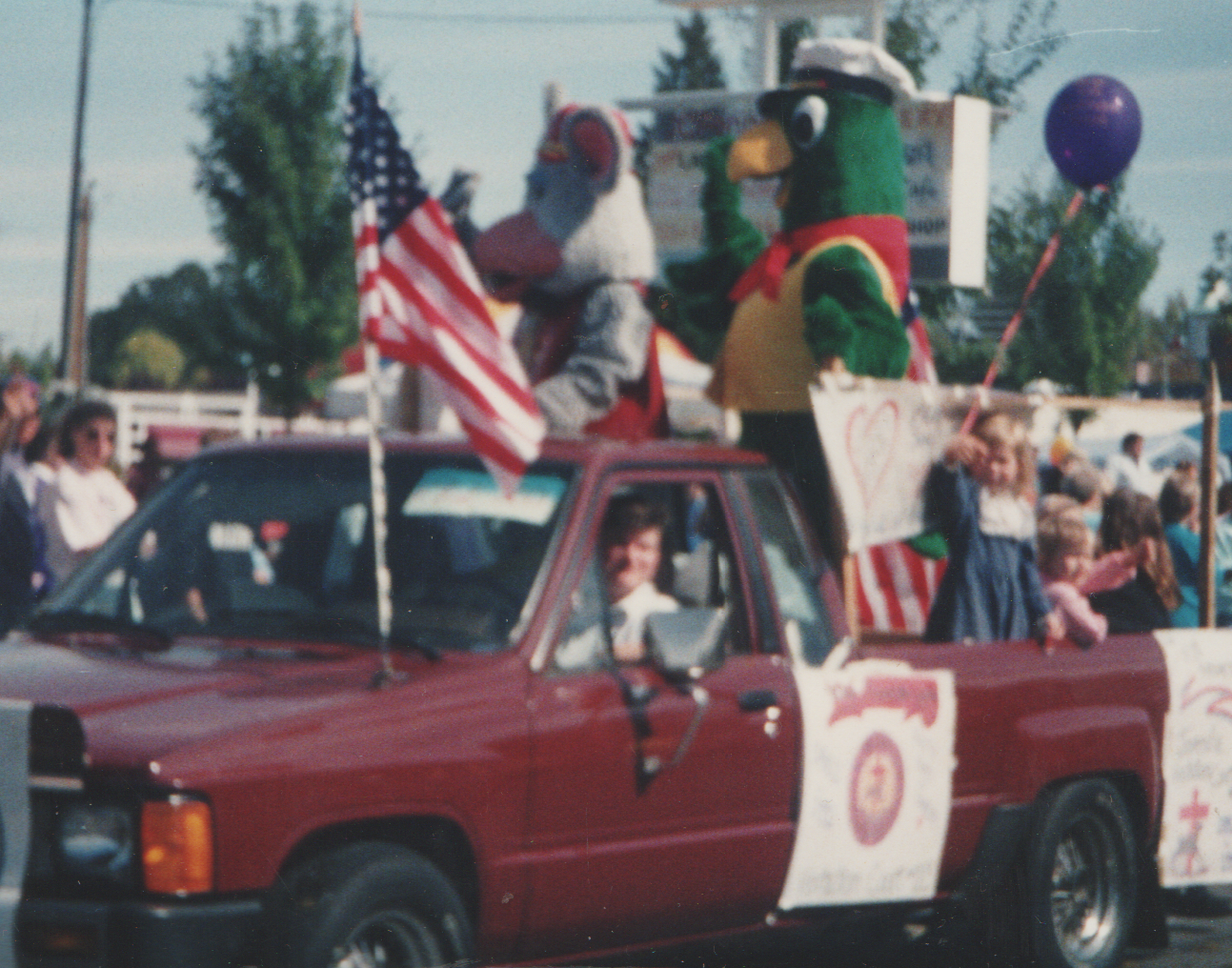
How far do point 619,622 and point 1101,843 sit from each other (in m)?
2.22

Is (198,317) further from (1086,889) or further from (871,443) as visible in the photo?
(1086,889)

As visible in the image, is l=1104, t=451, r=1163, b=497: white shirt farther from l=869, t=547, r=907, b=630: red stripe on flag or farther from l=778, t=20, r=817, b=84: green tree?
l=869, t=547, r=907, b=630: red stripe on flag

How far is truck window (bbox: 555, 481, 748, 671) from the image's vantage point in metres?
4.76

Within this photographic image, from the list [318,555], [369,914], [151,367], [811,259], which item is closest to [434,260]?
[318,555]

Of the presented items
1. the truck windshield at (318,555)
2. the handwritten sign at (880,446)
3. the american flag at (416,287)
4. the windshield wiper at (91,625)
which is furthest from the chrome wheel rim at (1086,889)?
the windshield wiper at (91,625)

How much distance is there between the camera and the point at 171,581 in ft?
16.3

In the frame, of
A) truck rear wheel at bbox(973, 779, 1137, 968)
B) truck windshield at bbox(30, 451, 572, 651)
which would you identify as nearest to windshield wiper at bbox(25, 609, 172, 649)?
truck windshield at bbox(30, 451, 572, 651)

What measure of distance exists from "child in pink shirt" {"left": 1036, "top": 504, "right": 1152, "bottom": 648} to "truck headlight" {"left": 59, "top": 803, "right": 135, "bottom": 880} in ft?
11.2

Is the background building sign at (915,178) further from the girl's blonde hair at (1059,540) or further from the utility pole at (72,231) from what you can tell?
the utility pole at (72,231)

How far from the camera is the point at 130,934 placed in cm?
379

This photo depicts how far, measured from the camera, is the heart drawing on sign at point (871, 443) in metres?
6.17

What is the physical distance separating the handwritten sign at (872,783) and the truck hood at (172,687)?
4.44 feet

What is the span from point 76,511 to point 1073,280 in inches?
379

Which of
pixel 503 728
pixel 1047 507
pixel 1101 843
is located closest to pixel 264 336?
pixel 1047 507
